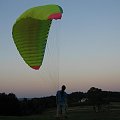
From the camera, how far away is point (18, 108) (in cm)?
5225

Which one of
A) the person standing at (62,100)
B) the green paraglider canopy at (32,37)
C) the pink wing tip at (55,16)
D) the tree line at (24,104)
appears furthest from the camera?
the tree line at (24,104)

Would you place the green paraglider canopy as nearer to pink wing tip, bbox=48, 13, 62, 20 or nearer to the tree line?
pink wing tip, bbox=48, 13, 62, 20

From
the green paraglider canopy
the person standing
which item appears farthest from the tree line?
the green paraglider canopy

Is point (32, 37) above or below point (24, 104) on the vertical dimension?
above

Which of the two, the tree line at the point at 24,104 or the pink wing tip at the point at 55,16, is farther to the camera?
the tree line at the point at 24,104

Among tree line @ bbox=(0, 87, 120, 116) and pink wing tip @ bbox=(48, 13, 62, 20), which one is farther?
tree line @ bbox=(0, 87, 120, 116)

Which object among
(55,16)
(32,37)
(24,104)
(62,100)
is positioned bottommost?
(62,100)

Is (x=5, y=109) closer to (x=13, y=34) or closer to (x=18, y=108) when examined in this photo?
(x=18, y=108)

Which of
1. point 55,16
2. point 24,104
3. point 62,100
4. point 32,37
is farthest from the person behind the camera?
point 24,104

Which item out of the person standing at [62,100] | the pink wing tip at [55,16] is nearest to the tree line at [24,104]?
the person standing at [62,100]

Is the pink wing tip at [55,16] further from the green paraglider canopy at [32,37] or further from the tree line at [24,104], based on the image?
the tree line at [24,104]

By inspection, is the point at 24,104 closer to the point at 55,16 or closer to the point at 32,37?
the point at 32,37

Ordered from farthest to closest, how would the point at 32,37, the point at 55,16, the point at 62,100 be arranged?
the point at 62,100 → the point at 32,37 → the point at 55,16

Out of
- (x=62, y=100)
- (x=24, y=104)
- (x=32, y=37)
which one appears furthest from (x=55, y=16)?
(x=24, y=104)
